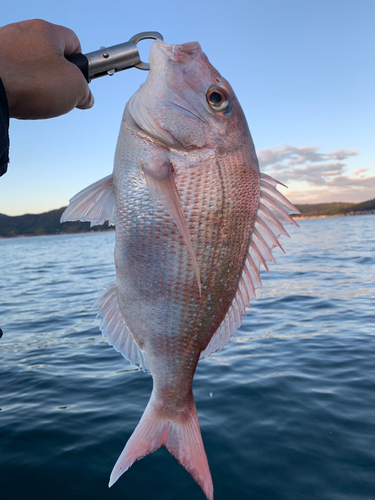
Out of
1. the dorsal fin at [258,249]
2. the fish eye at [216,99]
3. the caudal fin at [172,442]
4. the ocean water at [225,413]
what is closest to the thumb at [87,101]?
the fish eye at [216,99]

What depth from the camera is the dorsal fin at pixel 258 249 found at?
204cm

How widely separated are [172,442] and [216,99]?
1.78m

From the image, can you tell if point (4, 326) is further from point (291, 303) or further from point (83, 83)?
point (83, 83)

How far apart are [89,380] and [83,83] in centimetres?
543

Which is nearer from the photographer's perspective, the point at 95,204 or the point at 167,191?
the point at 167,191

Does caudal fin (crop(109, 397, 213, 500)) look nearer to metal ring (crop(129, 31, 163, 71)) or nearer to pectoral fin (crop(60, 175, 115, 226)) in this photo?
pectoral fin (crop(60, 175, 115, 226))

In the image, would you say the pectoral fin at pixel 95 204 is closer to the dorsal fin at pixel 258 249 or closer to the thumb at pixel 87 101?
the thumb at pixel 87 101

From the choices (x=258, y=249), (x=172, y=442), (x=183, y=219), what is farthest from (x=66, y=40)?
(x=172, y=442)

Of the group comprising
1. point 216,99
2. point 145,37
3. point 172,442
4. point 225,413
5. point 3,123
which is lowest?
point 225,413

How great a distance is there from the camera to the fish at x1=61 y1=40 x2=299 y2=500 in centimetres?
182

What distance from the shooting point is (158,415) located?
2.06 m

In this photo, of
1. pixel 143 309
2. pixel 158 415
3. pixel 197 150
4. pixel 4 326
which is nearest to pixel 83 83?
pixel 197 150

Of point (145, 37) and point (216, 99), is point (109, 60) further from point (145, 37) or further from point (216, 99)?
point (216, 99)

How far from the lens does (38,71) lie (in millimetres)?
1516
